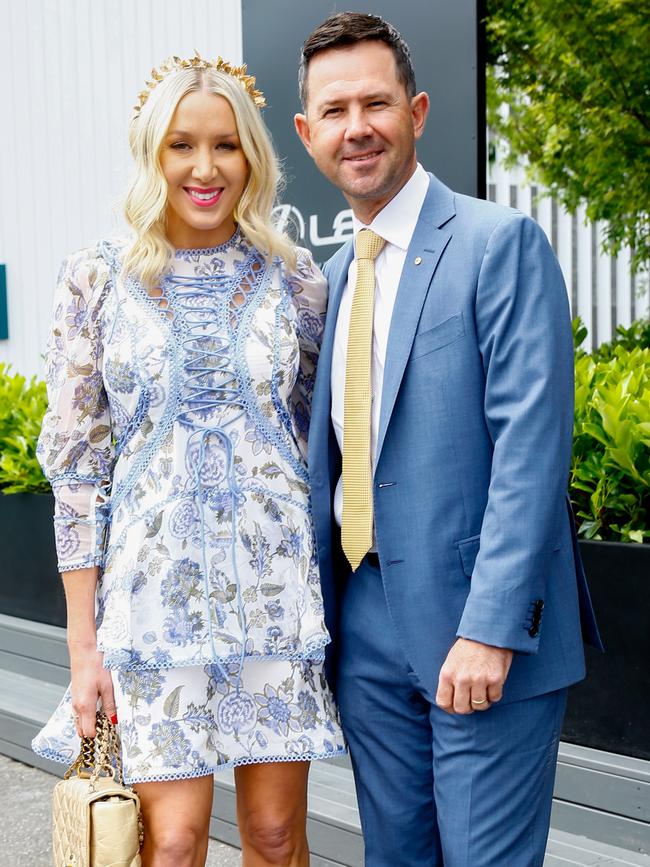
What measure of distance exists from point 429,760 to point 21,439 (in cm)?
368

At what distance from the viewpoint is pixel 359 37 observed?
7.48 ft

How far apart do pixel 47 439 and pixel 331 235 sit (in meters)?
3.33

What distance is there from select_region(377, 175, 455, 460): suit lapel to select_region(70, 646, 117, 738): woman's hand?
0.84 m

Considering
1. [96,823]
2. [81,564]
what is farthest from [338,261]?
[96,823]

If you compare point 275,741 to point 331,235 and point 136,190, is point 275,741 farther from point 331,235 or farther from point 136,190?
point 331,235

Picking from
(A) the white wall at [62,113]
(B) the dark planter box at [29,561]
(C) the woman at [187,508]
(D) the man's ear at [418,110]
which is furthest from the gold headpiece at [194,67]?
(A) the white wall at [62,113]

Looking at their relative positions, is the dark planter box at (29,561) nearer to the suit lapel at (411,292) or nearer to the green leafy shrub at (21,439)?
the green leafy shrub at (21,439)

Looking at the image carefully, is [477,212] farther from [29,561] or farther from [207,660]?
[29,561]

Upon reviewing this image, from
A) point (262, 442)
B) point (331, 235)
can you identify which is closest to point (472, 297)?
point (262, 442)

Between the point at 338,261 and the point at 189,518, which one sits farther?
the point at 338,261

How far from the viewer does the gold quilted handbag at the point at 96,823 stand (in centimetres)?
227

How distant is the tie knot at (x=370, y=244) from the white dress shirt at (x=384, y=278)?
0.03 feet

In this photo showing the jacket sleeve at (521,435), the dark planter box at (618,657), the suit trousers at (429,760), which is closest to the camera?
the jacket sleeve at (521,435)

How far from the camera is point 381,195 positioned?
2.33 metres
